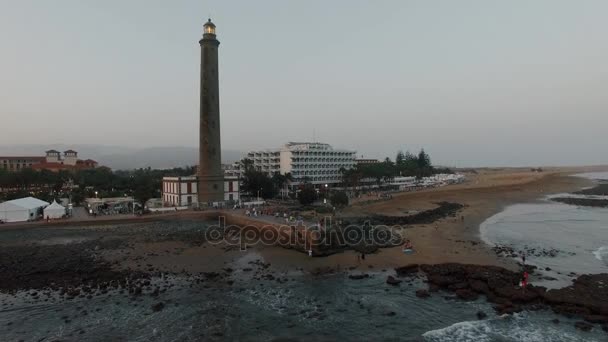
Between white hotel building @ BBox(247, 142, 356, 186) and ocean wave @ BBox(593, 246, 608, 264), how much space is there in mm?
55308

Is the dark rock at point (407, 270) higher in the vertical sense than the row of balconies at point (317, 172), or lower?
lower

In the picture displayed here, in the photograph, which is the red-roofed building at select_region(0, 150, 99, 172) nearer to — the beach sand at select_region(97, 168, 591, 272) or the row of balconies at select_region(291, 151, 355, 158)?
the row of balconies at select_region(291, 151, 355, 158)

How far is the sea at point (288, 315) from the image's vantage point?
50.4ft

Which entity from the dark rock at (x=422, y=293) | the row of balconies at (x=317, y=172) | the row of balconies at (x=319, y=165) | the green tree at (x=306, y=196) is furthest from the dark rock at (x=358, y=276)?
the row of balconies at (x=319, y=165)

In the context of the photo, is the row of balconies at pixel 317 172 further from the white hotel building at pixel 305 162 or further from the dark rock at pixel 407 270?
the dark rock at pixel 407 270

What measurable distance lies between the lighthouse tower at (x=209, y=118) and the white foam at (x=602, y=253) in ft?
145

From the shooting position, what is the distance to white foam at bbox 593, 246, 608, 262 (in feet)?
86.9

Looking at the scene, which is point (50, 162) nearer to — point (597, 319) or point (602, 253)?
point (602, 253)

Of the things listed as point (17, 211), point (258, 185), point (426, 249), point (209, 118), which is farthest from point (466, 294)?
point (17, 211)

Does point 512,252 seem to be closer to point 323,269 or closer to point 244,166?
point 323,269

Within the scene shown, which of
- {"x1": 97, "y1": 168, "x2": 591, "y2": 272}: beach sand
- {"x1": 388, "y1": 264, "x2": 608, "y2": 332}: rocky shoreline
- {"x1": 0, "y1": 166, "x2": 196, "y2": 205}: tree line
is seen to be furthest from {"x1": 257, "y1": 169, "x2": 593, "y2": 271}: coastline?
{"x1": 0, "y1": 166, "x2": 196, "y2": 205}: tree line

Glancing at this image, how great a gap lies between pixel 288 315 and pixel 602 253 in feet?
87.1

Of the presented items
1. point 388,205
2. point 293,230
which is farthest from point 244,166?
point 293,230

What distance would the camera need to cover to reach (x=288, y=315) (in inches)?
683
